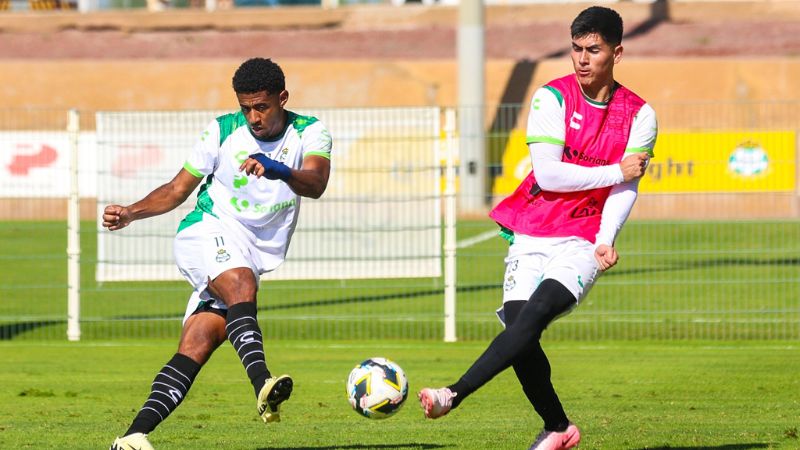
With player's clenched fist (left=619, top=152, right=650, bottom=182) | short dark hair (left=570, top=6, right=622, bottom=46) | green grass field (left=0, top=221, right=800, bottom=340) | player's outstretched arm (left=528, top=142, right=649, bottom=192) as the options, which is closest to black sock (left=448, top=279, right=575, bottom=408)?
player's outstretched arm (left=528, top=142, right=649, bottom=192)

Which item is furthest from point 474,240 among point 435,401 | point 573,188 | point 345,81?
point 345,81

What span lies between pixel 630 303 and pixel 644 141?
9295 mm

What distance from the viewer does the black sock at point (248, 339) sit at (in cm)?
677

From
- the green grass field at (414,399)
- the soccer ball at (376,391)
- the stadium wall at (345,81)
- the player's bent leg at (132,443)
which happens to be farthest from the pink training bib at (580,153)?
the stadium wall at (345,81)

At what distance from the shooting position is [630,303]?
1593 cm

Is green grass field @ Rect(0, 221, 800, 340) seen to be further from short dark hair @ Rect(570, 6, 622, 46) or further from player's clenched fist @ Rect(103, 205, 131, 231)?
player's clenched fist @ Rect(103, 205, 131, 231)

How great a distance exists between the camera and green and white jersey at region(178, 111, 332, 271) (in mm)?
7207

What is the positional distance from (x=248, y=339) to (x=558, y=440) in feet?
5.29

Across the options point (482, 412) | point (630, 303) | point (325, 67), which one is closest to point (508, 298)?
point (482, 412)

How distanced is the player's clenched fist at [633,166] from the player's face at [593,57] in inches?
15.7

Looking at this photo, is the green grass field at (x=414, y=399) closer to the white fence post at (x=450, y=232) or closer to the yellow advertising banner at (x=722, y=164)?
the white fence post at (x=450, y=232)

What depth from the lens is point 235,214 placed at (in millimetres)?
7219

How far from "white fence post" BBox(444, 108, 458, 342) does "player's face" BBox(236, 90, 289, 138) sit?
6463mm

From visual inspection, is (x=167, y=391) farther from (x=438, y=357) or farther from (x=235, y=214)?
(x=438, y=357)
